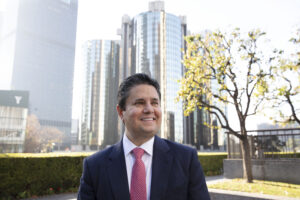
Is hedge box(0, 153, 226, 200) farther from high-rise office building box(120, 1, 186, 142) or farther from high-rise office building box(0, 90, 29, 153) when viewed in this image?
high-rise office building box(120, 1, 186, 142)

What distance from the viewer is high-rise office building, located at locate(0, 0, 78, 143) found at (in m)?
115

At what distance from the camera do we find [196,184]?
1880mm

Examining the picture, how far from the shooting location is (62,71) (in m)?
125

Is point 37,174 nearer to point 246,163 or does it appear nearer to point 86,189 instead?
point 86,189

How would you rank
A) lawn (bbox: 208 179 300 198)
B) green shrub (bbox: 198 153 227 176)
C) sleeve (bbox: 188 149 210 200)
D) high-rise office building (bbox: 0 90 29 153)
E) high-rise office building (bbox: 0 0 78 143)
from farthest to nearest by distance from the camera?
high-rise office building (bbox: 0 0 78 143) < high-rise office building (bbox: 0 90 29 153) < green shrub (bbox: 198 153 227 176) < lawn (bbox: 208 179 300 198) < sleeve (bbox: 188 149 210 200)

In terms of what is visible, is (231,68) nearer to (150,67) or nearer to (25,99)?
(150,67)

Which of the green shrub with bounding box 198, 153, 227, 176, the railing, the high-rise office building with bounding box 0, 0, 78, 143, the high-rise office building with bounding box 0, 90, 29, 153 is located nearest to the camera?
the railing

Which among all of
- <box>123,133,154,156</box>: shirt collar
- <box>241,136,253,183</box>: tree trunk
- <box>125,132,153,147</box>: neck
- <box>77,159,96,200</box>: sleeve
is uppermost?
<box>125,132,153,147</box>: neck

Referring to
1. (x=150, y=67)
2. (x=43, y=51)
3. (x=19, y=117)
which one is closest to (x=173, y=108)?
(x=150, y=67)

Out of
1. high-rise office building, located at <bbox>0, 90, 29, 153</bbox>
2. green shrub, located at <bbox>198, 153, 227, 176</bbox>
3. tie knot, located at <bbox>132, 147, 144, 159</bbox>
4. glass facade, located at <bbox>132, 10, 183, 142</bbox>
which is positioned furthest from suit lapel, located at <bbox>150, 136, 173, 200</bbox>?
glass facade, located at <bbox>132, 10, 183, 142</bbox>

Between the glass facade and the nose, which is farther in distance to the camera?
the glass facade

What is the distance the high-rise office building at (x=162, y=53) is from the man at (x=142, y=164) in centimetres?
8152

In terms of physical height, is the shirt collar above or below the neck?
below

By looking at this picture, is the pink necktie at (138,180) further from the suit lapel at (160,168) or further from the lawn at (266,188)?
the lawn at (266,188)
